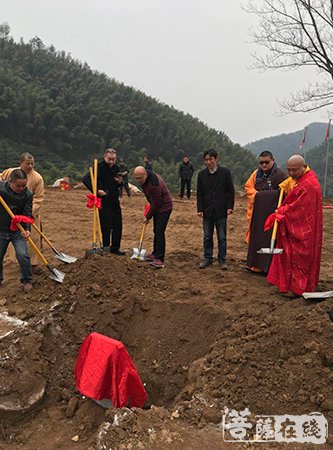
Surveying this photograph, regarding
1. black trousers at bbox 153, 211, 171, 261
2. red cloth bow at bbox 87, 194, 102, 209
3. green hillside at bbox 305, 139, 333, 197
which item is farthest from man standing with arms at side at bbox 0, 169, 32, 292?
green hillside at bbox 305, 139, 333, 197

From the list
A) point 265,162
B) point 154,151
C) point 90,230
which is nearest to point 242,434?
point 265,162

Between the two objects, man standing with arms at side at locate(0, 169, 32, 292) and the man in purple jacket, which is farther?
the man in purple jacket

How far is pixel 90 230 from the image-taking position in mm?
8055

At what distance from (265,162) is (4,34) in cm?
4793

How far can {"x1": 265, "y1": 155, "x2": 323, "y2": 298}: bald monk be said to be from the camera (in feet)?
12.3

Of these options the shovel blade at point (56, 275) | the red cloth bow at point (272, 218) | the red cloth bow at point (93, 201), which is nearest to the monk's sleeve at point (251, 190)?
the red cloth bow at point (272, 218)

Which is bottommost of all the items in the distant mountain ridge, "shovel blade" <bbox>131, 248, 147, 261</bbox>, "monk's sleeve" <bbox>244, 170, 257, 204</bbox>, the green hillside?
"shovel blade" <bbox>131, 248, 147, 261</bbox>

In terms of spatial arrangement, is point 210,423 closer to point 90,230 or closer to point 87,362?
point 87,362

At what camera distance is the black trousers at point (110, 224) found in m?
5.09

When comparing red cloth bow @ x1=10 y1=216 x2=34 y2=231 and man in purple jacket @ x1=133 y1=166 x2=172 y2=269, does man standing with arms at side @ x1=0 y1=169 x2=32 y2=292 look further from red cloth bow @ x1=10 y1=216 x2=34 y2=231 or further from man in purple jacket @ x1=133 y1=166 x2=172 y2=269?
man in purple jacket @ x1=133 y1=166 x2=172 y2=269

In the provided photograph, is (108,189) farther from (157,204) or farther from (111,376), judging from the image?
(111,376)

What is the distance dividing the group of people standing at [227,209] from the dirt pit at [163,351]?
0.31 meters

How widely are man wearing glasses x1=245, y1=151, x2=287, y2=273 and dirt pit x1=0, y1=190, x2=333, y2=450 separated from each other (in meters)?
0.33

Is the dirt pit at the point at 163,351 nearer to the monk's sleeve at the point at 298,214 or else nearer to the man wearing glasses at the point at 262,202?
the man wearing glasses at the point at 262,202
